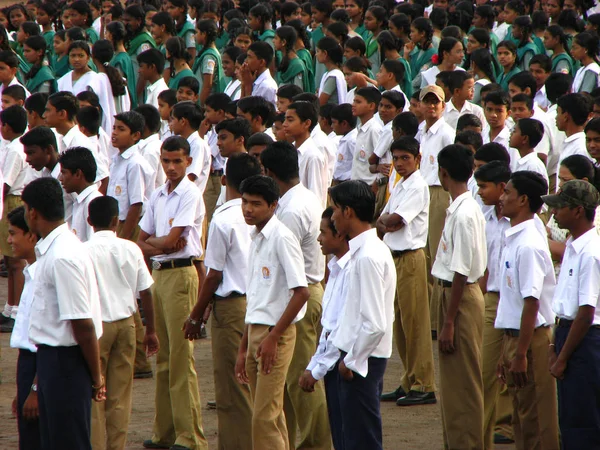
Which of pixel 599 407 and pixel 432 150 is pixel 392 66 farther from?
pixel 599 407

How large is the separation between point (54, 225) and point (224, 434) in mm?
1927

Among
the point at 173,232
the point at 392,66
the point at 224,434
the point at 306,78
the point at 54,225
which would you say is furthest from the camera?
the point at 306,78

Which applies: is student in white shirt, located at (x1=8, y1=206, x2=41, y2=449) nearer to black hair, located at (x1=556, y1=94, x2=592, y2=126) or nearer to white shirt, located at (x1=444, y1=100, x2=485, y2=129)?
black hair, located at (x1=556, y1=94, x2=592, y2=126)

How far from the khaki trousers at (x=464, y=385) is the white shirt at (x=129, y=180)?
3.01 m

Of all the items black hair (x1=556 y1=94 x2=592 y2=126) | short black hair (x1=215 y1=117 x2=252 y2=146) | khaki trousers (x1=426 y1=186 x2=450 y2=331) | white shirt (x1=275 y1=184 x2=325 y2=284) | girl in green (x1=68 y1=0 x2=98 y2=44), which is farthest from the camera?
girl in green (x1=68 y1=0 x2=98 y2=44)

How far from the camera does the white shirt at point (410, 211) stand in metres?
7.62

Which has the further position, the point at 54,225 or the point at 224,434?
the point at 224,434

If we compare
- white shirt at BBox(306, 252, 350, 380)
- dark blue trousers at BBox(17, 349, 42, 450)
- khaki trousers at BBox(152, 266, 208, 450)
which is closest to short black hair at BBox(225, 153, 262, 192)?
khaki trousers at BBox(152, 266, 208, 450)

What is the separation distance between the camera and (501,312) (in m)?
6.13

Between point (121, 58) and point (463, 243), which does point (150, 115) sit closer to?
point (463, 243)

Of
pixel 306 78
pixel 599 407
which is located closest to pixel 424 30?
pixel 306 78

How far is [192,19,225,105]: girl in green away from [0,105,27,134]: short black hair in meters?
3.92

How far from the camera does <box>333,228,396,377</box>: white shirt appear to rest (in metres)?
5.16

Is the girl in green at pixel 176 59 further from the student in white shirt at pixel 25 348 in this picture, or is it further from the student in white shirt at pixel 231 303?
the student in white shirt at pixel 25 348
